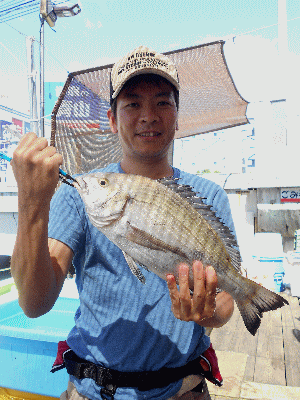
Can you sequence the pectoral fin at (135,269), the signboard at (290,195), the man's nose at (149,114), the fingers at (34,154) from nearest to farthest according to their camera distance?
the fingers at (34,154) < the pectoral fin at (135,269) < the man's nose at (149,114) < the signboard at (290,195)

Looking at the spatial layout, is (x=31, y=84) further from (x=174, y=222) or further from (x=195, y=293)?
(x=195, y=293)

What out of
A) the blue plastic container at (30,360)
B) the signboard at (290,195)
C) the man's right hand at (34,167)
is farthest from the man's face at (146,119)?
the signboard at (290,195)

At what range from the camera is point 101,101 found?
538 cm

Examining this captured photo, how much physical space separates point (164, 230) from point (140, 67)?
0.90 meters

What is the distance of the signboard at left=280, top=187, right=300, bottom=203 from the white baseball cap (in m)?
5.39

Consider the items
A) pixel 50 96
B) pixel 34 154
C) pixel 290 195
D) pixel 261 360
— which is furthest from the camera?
pixel 50 96

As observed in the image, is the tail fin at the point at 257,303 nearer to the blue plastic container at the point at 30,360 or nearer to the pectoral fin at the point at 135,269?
the pectoral fin at the point at 135,269

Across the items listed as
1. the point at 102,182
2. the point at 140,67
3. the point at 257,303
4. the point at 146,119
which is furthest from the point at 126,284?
the point at 140,67

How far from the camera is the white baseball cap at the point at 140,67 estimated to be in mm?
1653

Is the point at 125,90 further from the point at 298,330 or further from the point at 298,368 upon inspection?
the point at 298,330

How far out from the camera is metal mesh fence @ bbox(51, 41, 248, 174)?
16.2 feet

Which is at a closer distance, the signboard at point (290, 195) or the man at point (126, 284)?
the man at point (126, 284)

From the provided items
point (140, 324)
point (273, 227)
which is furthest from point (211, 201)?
point (273, 227)

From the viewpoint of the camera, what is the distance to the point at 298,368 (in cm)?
358
